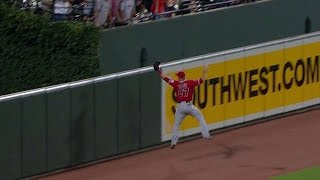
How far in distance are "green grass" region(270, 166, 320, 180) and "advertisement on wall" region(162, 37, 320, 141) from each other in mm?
3015

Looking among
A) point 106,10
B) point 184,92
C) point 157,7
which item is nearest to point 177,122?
point 184,92

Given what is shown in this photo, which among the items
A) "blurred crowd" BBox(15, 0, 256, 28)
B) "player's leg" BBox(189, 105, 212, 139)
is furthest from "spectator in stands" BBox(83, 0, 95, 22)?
"player's leg" BBox(189, 105, 212, 139)

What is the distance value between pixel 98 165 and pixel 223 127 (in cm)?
357

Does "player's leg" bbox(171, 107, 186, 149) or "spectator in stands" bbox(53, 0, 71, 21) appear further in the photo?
"spectator in stands" bbox(53, 0, 71, 21)

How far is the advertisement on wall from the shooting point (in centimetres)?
2017

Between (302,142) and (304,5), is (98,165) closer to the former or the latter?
(302,142)

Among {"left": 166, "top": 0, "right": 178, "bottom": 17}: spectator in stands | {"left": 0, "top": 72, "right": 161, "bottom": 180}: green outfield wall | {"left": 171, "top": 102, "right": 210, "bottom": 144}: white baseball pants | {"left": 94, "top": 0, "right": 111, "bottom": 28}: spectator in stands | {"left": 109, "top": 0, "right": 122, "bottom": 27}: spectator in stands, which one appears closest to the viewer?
{"left": 0, "top": 72, "right": 161, "bottom": 180}: green outfield wall

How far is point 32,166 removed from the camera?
56.8 ft

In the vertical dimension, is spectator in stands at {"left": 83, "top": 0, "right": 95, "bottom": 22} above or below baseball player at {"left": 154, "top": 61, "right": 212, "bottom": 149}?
above

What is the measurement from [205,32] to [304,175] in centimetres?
633

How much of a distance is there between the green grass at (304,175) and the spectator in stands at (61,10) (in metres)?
6.12

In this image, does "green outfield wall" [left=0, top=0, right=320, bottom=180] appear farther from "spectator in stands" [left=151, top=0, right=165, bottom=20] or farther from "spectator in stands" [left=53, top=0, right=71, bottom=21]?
"spectator in stands" [left=53, top=0, right=71, bottom=21]

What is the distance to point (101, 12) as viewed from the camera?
2117 centimetres

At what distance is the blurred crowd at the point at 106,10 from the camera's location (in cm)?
2112
